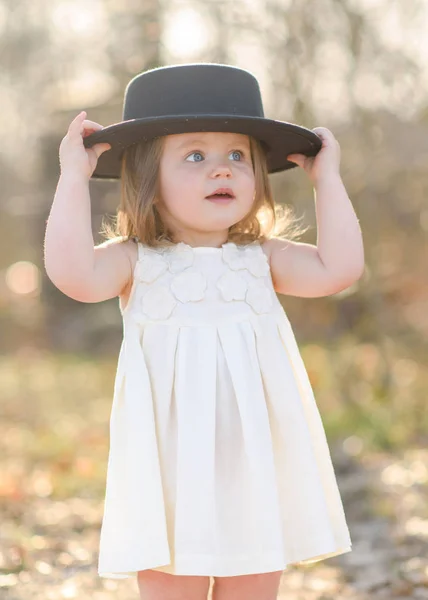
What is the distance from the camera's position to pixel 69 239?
235 cm

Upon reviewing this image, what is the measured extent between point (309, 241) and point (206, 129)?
415cm

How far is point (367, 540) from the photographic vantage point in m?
3.87

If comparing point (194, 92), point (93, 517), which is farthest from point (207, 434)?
point (93, 517)

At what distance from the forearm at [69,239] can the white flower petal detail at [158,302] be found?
18cm

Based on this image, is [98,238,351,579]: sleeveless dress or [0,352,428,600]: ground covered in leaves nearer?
[98,238,351,579]: sleeveless dress

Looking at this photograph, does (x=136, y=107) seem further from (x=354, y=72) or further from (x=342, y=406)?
(x=342, y=406)

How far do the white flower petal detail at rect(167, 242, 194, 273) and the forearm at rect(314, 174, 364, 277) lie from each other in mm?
377

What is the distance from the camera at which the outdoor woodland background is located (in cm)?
379

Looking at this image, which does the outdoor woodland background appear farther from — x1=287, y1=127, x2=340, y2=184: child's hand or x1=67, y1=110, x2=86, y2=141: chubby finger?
x1=67, y1=110, x2=86, y2=141: chubby finger

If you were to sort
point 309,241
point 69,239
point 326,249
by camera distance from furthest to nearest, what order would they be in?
point 309,241 < point 326,249 < point 69,239

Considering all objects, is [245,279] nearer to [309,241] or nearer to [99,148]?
[99,148]

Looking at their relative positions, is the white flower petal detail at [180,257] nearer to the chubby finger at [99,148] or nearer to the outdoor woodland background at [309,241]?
the chubby finger at [99,148]

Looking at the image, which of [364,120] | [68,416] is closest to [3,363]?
[68,416]

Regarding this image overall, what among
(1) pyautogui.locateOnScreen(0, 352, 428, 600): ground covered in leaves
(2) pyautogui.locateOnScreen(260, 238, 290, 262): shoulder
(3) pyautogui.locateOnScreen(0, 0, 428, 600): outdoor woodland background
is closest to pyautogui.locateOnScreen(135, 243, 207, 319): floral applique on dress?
(2) pyautogui.locateOnScreen(260, 238, 290, 262): shoulder
